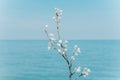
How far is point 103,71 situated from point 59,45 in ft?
31.1

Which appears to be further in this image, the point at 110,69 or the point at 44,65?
the point at 44,65

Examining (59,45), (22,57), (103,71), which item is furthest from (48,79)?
(59,45)

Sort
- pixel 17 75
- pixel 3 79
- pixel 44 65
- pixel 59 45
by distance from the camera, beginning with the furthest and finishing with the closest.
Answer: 1. pixel 44 65
2. pixel 17 75
3. pixel 3 79
4. pixel 59 45

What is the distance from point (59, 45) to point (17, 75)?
30.0ft

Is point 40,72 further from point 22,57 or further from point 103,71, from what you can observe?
point 22,57

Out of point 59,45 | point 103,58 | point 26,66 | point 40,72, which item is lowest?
point 59,45

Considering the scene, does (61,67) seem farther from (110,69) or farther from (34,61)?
(34,61)

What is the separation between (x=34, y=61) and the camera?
1271 cm

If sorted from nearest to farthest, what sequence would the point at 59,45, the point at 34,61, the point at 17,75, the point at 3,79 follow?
1. the point at 59,45
2. the point at 3,79
3. the point at 17,75
4. the point at 34,61

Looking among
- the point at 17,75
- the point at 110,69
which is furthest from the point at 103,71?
the point at 17,75

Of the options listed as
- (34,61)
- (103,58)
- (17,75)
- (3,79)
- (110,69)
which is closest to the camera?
(3,79)

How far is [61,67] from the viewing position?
10.5 meters

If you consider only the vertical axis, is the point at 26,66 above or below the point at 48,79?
above

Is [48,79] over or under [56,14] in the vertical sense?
over
